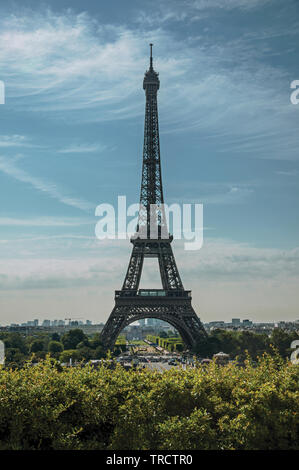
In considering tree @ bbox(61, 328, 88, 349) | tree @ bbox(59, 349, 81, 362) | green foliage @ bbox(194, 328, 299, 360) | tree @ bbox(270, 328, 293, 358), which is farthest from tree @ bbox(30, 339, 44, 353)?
tree @ bbox(270, 328, 293, 358)

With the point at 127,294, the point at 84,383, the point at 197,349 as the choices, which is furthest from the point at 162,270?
the point at 84,383

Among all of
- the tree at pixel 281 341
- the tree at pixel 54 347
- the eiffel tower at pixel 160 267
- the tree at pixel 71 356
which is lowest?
the tree at pixel 71 356

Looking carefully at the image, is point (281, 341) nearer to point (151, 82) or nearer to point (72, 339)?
point (72, 339)

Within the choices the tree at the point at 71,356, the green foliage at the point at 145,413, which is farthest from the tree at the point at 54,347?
the green foliage at the point at 145,413

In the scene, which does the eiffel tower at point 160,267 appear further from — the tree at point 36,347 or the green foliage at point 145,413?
the green foliage at point 145,413

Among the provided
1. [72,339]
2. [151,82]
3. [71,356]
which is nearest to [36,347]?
[72,339]
